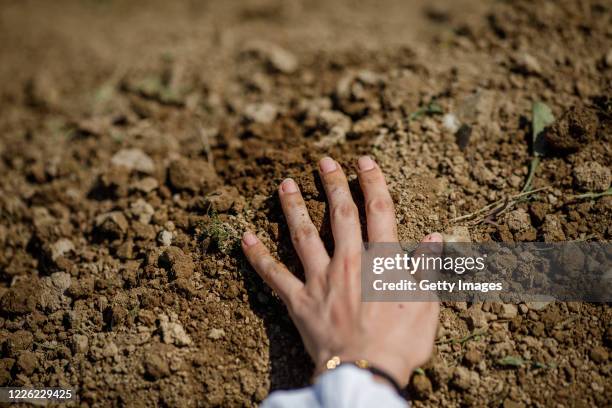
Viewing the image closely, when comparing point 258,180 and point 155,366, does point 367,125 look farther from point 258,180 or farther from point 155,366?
point 155,366

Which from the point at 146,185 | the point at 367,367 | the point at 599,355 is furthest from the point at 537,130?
the point at 146,185

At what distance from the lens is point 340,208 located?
2.16 meters

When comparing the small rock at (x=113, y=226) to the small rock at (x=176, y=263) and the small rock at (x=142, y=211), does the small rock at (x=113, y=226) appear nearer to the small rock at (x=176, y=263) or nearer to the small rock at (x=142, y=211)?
the small rock at (x=142, y=211)

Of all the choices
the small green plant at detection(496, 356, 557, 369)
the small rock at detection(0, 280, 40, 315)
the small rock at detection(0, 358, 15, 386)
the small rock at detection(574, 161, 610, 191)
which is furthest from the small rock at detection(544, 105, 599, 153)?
the small rock at detection(0, 358, 15, 386)

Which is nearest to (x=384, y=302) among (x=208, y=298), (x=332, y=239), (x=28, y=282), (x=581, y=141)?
(x=332, y=239)

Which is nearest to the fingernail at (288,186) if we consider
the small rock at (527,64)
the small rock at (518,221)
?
the small rock at (518,221)

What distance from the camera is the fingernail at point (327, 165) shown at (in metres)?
2.29

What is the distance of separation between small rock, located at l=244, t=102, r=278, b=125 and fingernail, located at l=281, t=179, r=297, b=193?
2.73 feet

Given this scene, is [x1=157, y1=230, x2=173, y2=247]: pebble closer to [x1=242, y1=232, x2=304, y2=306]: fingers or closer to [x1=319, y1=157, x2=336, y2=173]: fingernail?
[x1=242, y1=232, x2=304, y2=306]: fingers

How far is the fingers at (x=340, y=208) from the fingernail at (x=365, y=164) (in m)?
0.10

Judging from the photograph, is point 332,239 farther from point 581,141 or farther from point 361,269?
point 581,141

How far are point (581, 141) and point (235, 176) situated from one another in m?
1.96

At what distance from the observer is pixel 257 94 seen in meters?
3.32

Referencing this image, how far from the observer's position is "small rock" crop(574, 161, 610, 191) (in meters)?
2.38
